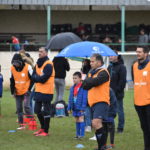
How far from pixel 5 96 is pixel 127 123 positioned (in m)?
9.89

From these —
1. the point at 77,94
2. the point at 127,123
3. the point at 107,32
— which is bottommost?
the point at 127,123

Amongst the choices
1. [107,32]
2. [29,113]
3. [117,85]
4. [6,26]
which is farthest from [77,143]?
[6,26]

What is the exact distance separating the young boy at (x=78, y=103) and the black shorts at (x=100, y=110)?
1.74m

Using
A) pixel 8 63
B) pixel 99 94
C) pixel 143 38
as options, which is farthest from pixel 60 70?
pixel 143 38

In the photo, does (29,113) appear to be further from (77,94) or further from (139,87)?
(139,87)

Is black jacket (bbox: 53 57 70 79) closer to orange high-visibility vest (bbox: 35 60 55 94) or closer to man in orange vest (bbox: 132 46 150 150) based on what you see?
orange high-visibility vest (bbox: 35 60 55 94)

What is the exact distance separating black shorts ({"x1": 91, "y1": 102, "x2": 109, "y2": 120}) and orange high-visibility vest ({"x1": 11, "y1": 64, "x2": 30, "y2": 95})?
12.3ft

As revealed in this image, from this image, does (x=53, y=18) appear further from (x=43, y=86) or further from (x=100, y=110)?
(x=100, y=110)

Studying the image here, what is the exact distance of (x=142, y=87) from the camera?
400 inches

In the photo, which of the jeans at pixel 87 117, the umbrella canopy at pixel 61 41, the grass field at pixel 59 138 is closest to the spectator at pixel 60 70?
the umbrella canopy at pixel 61 41

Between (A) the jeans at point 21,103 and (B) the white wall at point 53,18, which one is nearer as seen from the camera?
(A) the jeans at point 21,103

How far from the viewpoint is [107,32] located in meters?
33.8

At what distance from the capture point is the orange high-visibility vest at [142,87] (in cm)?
1012

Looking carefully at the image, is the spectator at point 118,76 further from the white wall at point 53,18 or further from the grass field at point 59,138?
the white wall at point 53,18
